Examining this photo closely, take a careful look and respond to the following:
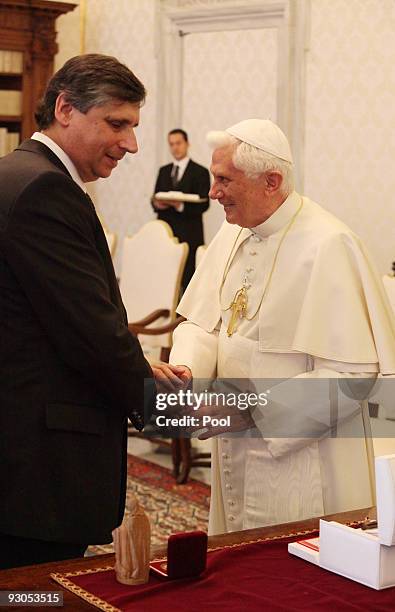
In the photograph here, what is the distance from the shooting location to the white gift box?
81.1 inches

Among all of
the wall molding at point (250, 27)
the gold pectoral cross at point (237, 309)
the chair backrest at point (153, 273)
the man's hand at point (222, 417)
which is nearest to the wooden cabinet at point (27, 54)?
the wall molding at point (250, 27)

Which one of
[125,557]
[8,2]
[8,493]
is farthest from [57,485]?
[8,2]

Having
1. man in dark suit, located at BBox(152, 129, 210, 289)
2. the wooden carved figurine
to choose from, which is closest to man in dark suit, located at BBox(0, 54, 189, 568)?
the wooden carved figurine

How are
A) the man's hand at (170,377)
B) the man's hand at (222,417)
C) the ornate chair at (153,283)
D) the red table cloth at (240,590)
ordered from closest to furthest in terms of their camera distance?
the red table cloth at (240,590)
the man's hand at (170,377)
the man's hand at (222,417)
the ornate chair at (153,283)

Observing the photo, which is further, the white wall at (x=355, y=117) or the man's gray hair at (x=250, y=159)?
the white wall at (x=355, y=117)

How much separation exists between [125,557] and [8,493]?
45 centimetres

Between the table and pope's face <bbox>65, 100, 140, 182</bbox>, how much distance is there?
2.99 feet

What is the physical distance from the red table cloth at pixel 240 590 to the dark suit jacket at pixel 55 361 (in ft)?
1.11

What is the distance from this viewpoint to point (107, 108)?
2449mm

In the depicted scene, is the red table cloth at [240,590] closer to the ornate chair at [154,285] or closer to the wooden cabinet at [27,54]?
the ornate chair at [154,285]

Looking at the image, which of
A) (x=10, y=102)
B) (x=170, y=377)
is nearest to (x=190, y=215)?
(x=10, y=102)

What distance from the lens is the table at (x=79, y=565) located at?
6.47ft

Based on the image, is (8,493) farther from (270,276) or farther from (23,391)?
(270,276)

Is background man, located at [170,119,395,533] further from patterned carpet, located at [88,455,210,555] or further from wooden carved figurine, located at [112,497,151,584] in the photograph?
patterned carpet, located at [88,455,210,555]
